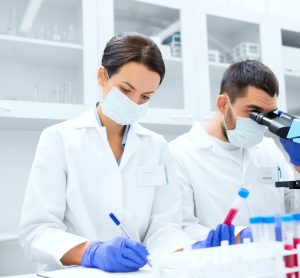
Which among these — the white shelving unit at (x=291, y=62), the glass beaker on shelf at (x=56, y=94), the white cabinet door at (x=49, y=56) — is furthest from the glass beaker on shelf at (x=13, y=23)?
the white shelving unit at (x=291, y=62)

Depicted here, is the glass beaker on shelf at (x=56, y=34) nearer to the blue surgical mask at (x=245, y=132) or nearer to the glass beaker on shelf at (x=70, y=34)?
the glass beaker on shelf at (x=70, y=34)

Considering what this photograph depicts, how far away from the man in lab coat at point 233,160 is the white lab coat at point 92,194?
0.65 ft

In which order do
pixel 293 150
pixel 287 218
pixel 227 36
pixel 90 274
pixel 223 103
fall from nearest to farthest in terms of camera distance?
1. pixel 287 218
2. pixel 90 274
3. pixel 293 150
4. pixel 223 103
5. pixel 227 36

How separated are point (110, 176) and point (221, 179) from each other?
576mm

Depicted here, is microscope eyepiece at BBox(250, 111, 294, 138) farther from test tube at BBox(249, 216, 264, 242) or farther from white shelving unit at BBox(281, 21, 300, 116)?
white shelving unit at BBox(281, 21, 300, 116)

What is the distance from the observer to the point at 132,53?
1.29m

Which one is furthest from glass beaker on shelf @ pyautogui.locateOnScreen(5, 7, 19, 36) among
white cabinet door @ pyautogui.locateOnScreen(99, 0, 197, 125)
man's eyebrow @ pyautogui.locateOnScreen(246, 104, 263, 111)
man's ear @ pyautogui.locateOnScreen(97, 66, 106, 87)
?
man's eyebrow @ pyautogui.locateOnScreen(246, 104, 263, 111)

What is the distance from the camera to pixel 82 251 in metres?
1.04

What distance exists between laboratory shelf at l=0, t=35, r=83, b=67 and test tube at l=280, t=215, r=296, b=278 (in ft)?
5.62

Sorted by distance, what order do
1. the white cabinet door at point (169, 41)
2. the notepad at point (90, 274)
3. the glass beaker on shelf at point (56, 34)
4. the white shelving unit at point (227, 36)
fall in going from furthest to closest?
the white shelving unit at point (227, 36) < the white cabinet door at point (169, 41) < the glass beaker on shelf at point (56, 34) < the notepad at point (90, 274)

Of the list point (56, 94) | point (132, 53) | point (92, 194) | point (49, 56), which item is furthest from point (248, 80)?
point (49, 56)

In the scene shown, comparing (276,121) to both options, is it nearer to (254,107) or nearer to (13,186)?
(254,107)

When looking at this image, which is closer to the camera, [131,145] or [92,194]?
[92,194]

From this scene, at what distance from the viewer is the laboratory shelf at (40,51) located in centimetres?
207
